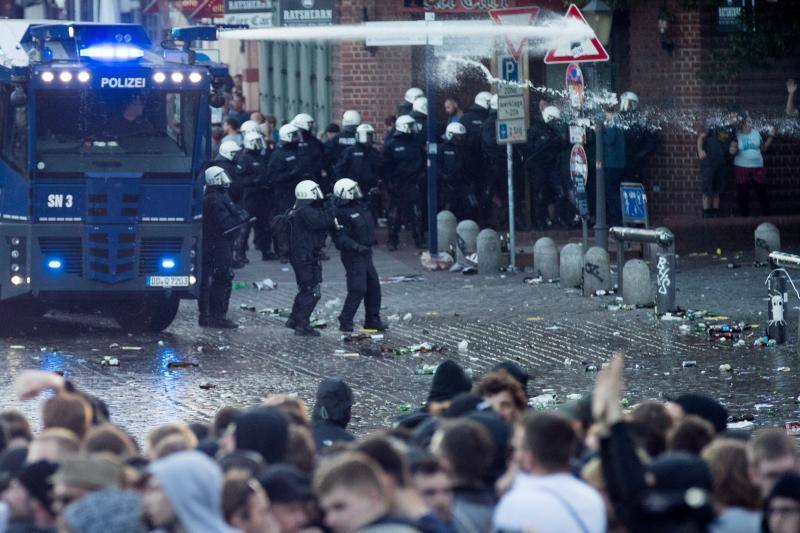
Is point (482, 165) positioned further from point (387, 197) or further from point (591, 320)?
point (591, 320)

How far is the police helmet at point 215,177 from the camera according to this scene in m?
19.3

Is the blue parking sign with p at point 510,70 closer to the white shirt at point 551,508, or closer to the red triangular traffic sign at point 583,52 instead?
the red triangular traffic sign at point 583,52

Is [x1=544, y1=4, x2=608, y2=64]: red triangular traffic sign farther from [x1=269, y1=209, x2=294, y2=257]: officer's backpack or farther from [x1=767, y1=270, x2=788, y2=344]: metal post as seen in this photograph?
[x1=767, y1=270, x2=788, y2=344]: metal post

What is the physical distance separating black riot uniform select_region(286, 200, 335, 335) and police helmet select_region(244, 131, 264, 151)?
6.43 metres

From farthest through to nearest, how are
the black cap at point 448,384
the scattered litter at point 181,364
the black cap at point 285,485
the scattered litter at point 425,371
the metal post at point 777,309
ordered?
the metal post at point 777,309, the scattered litter at point 181,364, the scattered litter at point 425,371, the black cap at point 448,384, the black cap at point 285,485

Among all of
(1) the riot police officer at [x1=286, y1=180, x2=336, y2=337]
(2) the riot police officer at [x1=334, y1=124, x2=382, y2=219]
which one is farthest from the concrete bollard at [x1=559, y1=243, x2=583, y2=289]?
(2) the riot police officer at [x1=334, y1=124, x2=382, y2=219]

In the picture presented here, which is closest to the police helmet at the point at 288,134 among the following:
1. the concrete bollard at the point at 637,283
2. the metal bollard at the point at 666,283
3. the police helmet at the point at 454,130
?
the police helmet at the point at 454,130

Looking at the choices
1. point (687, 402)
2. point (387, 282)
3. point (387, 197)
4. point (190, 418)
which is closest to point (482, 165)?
point (387, 197)

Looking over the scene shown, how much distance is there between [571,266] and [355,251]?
12.4 feet

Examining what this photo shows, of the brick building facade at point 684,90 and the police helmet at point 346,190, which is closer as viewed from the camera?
the police helmet at point 346,190

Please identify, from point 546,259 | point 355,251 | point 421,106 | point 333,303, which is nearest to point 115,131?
point 355,251

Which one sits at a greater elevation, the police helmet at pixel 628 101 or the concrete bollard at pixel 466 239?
the police helmet at pixel 628 101

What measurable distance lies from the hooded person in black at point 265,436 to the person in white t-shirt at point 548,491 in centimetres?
119

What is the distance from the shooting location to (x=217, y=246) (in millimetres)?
19359
